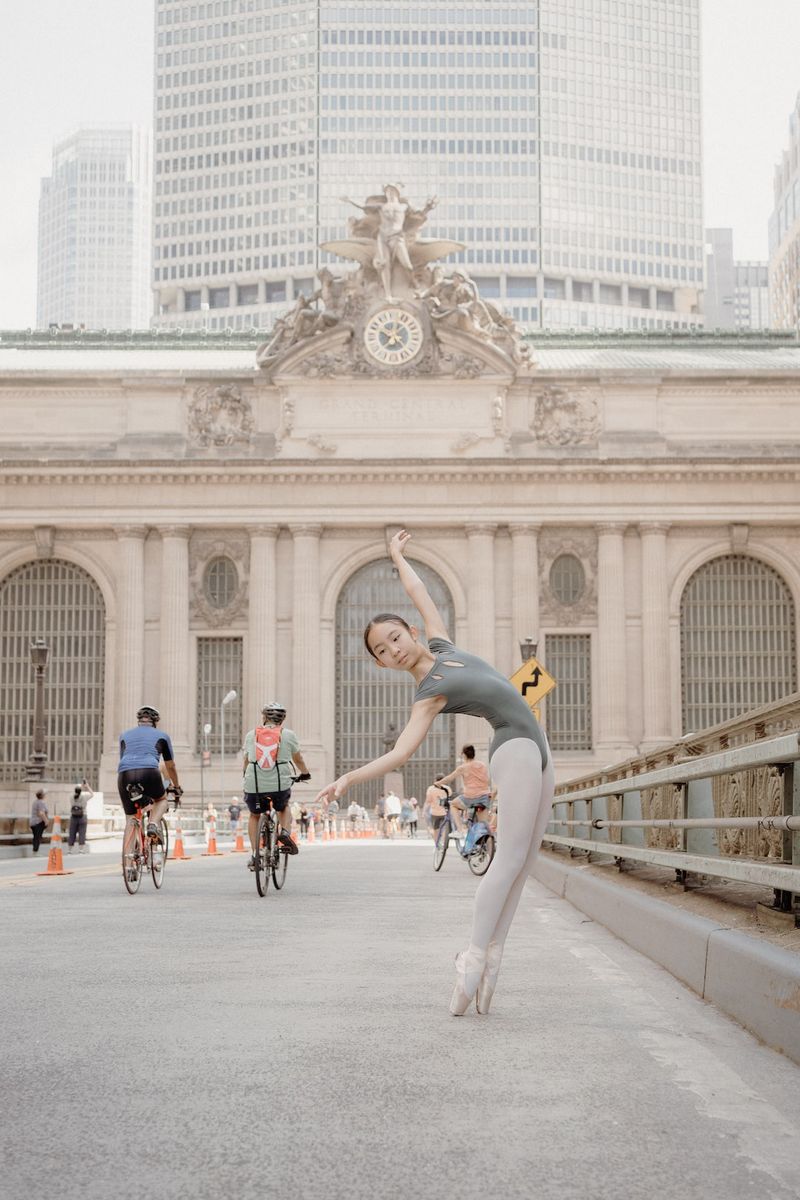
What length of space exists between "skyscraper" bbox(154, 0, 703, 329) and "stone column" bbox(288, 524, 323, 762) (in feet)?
324

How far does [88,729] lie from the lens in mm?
56719

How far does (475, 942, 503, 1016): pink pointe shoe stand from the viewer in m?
7.34

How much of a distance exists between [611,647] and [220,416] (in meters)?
15.5

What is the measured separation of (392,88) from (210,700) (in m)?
107

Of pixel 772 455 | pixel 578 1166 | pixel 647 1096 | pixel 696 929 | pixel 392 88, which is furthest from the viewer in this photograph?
pixel 392 88

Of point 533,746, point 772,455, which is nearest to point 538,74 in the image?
point 772,455

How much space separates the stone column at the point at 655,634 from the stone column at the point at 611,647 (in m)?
0.71

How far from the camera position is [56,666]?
187 feet

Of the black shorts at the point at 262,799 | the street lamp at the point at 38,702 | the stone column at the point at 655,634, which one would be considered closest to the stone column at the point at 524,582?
the stone column at the point at 655,634

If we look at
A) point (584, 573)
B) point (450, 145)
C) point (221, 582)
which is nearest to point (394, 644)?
point (584, 573)

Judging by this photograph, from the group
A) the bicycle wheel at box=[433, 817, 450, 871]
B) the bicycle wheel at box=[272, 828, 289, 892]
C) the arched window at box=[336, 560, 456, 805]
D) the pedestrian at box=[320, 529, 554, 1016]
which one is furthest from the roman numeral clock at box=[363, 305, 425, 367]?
the pedestrian at box=[320, 529, 554, 1016]

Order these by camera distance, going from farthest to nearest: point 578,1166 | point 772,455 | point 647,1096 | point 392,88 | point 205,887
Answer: point 392,88 < point 772,455 < point 205,887 < point 647,1096 < point 578,1166

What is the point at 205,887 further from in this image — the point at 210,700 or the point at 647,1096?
the point at 210,700

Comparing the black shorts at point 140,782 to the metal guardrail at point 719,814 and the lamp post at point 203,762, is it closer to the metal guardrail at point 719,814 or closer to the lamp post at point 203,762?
the metal guardrail at point 719,814
